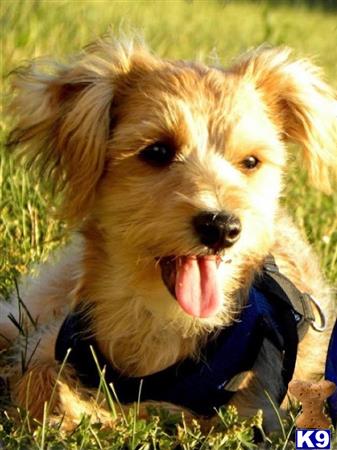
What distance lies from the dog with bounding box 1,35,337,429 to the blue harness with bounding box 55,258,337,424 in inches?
0.8

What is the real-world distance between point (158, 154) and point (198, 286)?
45 centimetres

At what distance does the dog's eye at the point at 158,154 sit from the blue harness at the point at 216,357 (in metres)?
0.56

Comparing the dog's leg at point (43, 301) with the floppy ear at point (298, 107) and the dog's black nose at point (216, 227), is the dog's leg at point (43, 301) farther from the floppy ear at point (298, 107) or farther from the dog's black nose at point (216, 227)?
the dog's black nose at point (216, 227)

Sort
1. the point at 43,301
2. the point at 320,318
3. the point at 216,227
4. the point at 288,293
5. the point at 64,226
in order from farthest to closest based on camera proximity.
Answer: the point at 64,226, the point at 43,301, the point at 320,318, the point at 288,293, the point at 216,227

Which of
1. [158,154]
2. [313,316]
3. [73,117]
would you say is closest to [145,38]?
[73,117]

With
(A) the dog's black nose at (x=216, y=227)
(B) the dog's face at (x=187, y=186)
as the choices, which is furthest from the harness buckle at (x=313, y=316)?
(A) the dog's black nose at (x=216, y=227)

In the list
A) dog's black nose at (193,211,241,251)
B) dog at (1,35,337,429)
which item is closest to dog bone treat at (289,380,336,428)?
dog at (1,35,337,429)

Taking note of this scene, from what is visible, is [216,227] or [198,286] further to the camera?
[198,286]

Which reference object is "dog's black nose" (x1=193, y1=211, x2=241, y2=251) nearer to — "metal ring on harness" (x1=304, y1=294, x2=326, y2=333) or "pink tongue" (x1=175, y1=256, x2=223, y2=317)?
"pink tongue" (x1=175, y1=256, x2=223, y2=317)

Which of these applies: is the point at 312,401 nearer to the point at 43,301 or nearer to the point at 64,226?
the point at 43,301

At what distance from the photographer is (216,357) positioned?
11.5 feet

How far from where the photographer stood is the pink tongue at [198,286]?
3.31 metres

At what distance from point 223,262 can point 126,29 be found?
3.54ft

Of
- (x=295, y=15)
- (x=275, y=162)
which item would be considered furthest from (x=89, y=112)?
(x=295, y=15)
